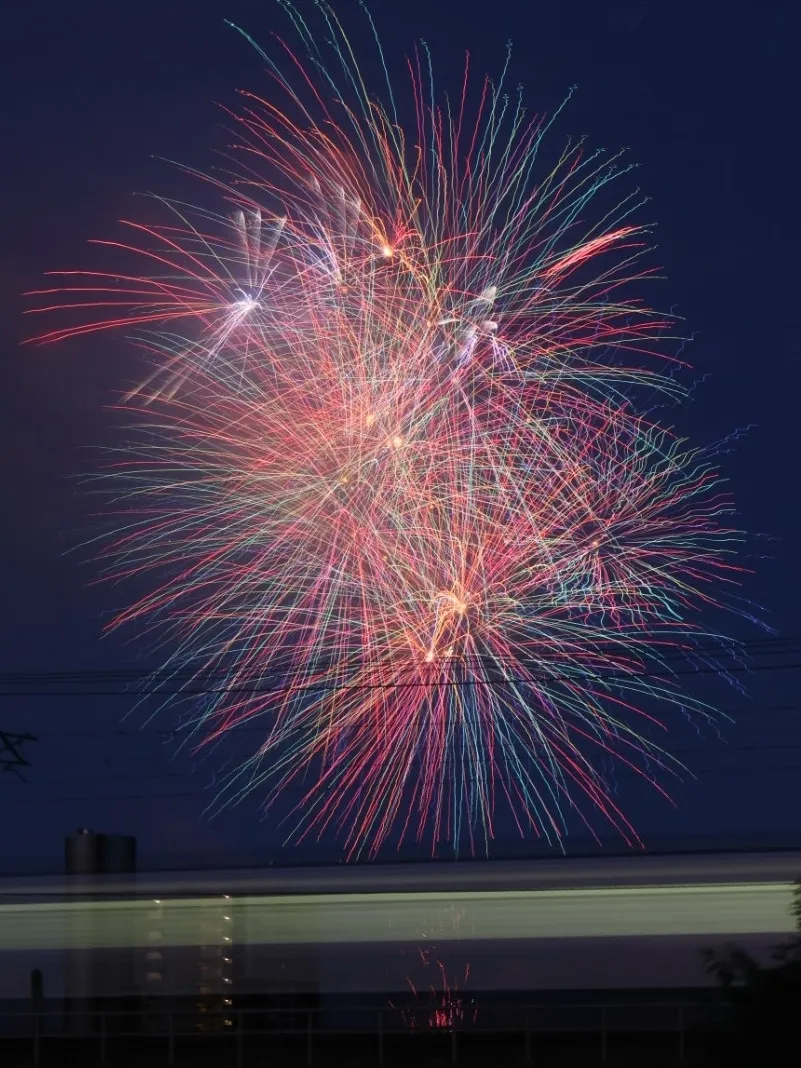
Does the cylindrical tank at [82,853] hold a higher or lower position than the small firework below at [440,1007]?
higher

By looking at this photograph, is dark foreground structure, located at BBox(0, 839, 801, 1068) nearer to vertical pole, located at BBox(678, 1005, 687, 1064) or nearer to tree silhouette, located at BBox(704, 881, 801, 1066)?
vertical pole, located at BBox(678, 1005, 687, 1064)

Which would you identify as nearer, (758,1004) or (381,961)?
(758,1004)

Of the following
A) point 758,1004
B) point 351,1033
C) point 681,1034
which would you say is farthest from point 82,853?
point 758,1004

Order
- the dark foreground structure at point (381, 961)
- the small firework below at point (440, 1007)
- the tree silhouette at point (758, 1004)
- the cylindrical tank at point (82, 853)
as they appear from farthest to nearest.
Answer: the cylindrical tank at point (82, 853)
the small firework below at point (440, 1007)
the dark foreground structure at point (381, 961)
the tree silhouette at point (758, 1004)

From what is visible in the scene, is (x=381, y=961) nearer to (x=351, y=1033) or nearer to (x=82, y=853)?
(x=351, y=1033)

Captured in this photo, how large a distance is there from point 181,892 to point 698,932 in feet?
15.5

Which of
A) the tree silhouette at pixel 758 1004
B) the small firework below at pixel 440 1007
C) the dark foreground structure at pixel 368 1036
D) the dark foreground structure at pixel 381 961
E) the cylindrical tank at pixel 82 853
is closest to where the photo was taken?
the tree silhouette at pixel 758 1004

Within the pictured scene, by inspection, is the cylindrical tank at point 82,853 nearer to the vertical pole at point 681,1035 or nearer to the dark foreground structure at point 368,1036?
the dark foreground structure at point 368,1036

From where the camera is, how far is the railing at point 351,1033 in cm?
1271

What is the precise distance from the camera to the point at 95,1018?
527 inches

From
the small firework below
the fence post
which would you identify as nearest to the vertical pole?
the fence post

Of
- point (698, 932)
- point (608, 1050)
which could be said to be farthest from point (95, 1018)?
point (698, 932)

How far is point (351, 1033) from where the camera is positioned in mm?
13008

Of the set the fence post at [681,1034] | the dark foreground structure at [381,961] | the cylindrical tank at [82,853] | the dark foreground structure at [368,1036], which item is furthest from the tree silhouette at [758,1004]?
the cylindrical tank at [82,853]
